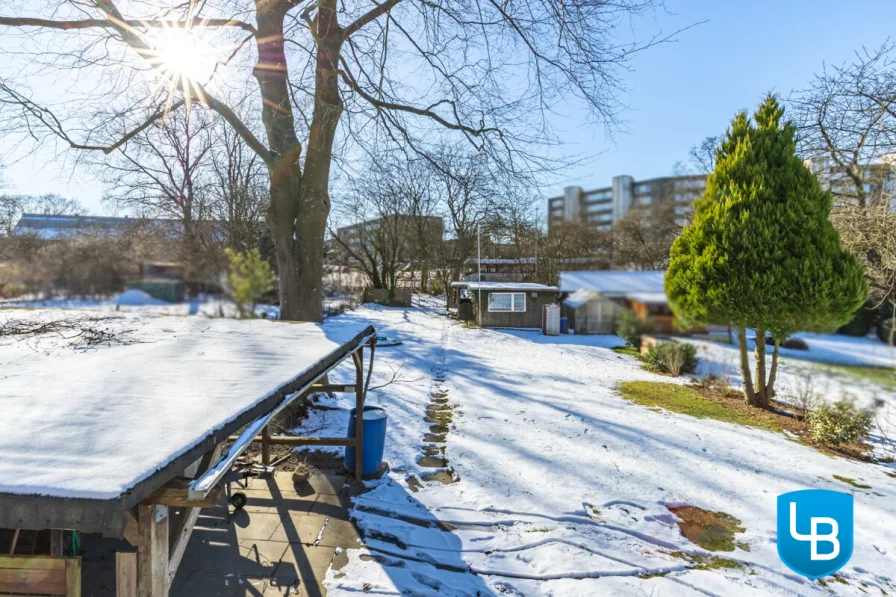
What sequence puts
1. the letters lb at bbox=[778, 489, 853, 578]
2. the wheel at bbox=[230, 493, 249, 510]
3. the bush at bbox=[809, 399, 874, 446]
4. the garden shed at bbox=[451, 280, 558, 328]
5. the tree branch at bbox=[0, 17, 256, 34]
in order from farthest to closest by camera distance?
the garden shed at bbox=[451, 280, 558, 328] < the bush at bbox=[809, 399, 874, 446] < the tree branch at bbox=[0, 17, 256, 34] < the wheel at bbox=[230, 493, 249, 510] < the letters lb at bbox=[778, 489, 853, 578]

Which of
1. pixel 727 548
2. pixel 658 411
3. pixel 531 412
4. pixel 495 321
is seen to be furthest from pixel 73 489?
pixel 495 321

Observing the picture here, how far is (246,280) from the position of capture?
2.04 meters

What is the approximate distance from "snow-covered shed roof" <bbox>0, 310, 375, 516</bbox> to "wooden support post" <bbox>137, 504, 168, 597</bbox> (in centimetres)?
30

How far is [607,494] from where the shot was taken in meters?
4.59

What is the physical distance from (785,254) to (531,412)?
6.73 meters

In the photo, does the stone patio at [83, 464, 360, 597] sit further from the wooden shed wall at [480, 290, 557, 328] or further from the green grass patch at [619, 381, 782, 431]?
the wooden shed wall at [480, 290, 557, 328]

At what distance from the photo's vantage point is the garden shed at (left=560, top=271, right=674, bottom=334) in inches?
19.3

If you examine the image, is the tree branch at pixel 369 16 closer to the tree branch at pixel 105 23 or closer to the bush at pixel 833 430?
the tree branch at pixel 105 23

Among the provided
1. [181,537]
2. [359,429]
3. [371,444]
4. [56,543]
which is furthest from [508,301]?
[56,543]

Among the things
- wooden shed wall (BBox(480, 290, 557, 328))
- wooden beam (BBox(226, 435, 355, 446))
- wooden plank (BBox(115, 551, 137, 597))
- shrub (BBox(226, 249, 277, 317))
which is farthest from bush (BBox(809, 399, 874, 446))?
wooden shed wall (BBox(480, 290, 557, 328))

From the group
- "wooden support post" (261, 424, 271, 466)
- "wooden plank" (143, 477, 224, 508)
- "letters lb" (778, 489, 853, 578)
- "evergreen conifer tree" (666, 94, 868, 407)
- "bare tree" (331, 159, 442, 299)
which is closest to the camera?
"evergreen conifer tree" (666, 94, 868, 407)

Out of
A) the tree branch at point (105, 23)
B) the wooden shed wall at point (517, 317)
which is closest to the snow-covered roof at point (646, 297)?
the tree branch at point (105, 23)

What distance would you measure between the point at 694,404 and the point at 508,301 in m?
10.7

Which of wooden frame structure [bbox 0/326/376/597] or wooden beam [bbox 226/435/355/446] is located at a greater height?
Answer: wooden frame structure [bbox 0/326/376/597]
